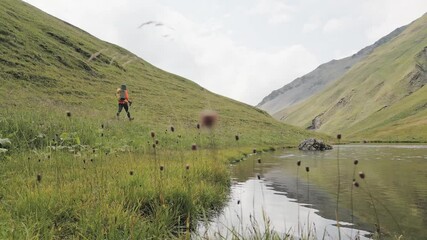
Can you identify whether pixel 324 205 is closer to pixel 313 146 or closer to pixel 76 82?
pixel 313 146

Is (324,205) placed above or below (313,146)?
below

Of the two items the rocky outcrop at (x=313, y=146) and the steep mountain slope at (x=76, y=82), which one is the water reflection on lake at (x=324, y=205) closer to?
the rocky outcrop at (x=313, y=146)

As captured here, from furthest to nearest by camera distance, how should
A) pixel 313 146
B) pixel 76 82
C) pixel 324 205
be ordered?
pixel 76 82 < pixel 313 146 < pixel 324 205

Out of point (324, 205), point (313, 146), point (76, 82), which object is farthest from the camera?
point (76, 82)

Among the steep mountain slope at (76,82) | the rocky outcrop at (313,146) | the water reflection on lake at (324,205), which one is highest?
the steep mountain slope at (76,82)

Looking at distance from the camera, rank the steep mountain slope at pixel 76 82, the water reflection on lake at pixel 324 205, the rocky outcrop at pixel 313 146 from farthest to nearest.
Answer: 1. the steep mountain slope at pixel 76 82
2. the rocky outcrop at pixel 313 146
3. the water reflection on lake at pixel 324 205

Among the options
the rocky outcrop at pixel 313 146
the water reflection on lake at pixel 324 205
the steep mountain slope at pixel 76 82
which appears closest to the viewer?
the water reflection on lake at pixel 324 205

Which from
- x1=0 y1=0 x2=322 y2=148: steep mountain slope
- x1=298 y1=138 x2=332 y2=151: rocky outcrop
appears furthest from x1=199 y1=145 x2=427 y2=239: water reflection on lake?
x1=0 y1=0 x2=322 y2=148: steep mountain slope

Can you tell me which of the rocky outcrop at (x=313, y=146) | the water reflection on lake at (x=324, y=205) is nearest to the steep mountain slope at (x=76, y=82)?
the rocky outcrop at (x=313, y=146)

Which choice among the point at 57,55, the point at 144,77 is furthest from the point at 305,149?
the point at 144,77

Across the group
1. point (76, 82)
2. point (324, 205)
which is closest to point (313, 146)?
point (324, 205)

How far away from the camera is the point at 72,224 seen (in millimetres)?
7496

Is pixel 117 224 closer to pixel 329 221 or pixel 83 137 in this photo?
pixel 329 221

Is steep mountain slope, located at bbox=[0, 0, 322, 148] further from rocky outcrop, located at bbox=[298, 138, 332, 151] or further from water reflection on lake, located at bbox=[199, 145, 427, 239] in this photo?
water reflection on lake, located at bbox=[199, 145, 427, 239]
